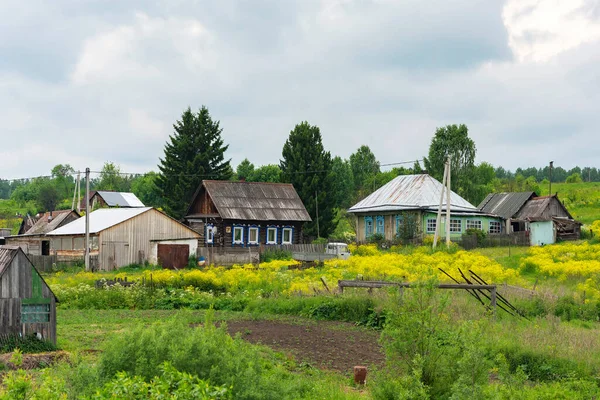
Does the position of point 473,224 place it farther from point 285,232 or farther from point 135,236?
point 135,236

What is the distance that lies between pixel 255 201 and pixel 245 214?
1.96m

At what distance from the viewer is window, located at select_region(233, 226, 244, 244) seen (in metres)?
54.2

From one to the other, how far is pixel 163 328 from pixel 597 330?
14244 mm

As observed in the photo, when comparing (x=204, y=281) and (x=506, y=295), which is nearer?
(x=506, y=295)

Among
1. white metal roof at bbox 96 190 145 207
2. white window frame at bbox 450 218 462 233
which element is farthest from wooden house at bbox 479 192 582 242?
white metal roof at bbox 96 190 145 207

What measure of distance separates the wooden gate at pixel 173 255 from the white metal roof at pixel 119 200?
134ft

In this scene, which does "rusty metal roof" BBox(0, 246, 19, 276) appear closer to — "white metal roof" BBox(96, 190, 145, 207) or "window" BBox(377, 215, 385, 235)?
"window" BBox(377, 215, 385, 235)

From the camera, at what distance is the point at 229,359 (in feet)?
30.6

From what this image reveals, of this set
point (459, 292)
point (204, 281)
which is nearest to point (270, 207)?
point (204, 281)

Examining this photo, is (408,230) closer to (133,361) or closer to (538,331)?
(538,331)

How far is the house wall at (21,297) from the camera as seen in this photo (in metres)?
16.5

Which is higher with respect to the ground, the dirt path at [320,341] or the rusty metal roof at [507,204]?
the rusty metal roof at [507,204]

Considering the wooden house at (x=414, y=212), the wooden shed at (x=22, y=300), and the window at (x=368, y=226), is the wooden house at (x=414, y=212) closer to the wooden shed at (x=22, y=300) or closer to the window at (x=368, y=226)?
the window at (x=368, y=226)

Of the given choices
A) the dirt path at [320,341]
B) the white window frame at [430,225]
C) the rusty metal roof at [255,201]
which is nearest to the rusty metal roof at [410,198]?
the white window frame at [430,225]
